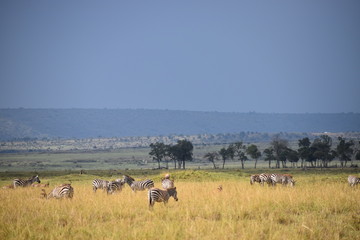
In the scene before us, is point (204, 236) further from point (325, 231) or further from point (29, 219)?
point (29, 219)

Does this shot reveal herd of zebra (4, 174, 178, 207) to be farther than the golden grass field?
Yes

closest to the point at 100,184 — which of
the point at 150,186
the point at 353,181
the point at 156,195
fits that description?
the point at 150,186

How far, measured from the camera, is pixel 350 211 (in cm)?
1717

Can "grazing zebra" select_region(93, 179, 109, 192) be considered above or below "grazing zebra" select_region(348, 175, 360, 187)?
below

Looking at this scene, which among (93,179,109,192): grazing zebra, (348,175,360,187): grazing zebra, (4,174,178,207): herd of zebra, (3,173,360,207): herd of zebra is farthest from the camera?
(348,175,360,187): grazing zebra

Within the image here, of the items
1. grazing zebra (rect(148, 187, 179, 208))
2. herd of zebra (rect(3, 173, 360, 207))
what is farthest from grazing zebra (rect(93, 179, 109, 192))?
grazing zebra (rect(148, 187, 179, 208))

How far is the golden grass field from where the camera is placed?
1351cm

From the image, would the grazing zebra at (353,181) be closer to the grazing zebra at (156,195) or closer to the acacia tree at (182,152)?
the grazing zebra at (156,195)

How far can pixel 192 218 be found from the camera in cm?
1625

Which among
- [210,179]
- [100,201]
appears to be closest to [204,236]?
[100,201]

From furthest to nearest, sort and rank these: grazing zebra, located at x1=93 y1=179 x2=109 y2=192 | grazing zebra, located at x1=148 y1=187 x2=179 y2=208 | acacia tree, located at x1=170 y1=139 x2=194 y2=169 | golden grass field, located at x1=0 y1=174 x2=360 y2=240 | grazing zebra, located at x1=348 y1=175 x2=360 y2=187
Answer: acacia tree, located at x1=170 y1=139 x2=194 y2=169, grazing zebra, located at x1=348 y1=175 x2=360 y2=187, grazing zebra, located at x1=93 y1=179 x2=109 y2=192, grazing zebra, located at x1=148 y1=187 x2=179 y2=208, golden grass field, located at x1=0 y1=174 x2=360 y2=240

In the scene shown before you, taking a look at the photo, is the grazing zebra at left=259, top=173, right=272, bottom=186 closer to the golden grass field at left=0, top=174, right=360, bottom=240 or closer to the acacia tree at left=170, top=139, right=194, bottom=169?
the golden grass field at left=0, top=174, right=360, bottom=240

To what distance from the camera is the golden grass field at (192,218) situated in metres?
A: 13.5

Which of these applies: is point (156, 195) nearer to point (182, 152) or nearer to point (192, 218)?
point (192, 218)
